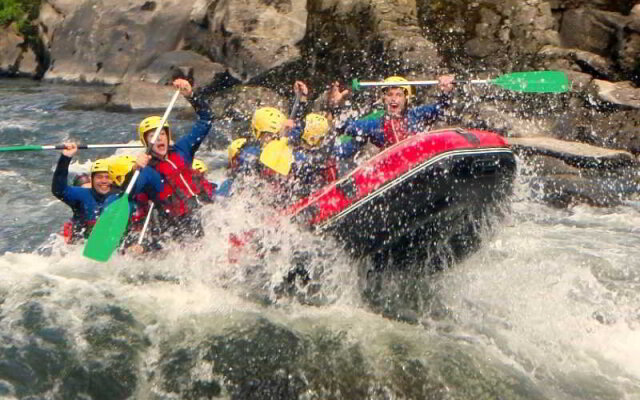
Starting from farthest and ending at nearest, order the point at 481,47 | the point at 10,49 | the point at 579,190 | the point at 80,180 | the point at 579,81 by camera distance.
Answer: the point at 10,49
the point at 481,47
the point at 579,81
the point at 579,190
the point at 80,180

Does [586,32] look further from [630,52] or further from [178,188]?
[178,188]

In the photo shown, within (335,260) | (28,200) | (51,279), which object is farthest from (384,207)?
(28,200)

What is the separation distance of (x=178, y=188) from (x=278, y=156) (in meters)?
0.91

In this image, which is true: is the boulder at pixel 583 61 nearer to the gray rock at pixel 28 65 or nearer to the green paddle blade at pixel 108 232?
the green paddle blade at pixel 108 232

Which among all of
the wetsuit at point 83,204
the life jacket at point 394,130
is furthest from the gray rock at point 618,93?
the wetsuit at point 83,204

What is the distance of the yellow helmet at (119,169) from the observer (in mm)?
7924

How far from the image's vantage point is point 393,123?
7293 millimetres

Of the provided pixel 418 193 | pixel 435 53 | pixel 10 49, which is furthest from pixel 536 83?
pixel 10 49

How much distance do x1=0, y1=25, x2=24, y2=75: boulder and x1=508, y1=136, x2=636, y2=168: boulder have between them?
14009 millimetres

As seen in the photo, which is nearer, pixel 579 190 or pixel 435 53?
pixel 579 190

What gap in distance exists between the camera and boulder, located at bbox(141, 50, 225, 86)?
1562cm

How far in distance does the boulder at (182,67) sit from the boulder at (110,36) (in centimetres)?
86

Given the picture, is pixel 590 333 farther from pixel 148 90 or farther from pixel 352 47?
pixel 148 90

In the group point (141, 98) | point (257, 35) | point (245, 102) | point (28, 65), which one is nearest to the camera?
point (245, 102)
